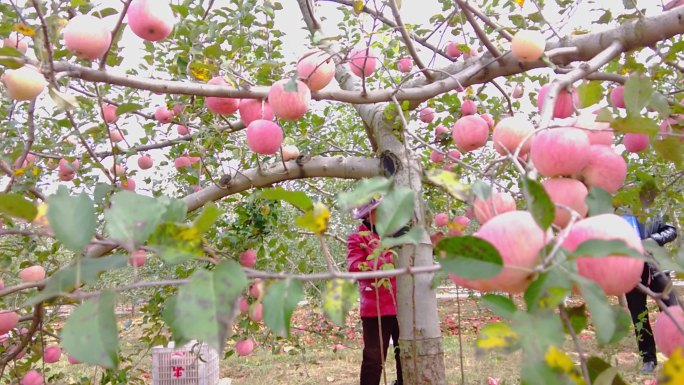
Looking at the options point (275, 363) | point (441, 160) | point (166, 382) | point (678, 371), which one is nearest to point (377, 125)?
point (441, 160)

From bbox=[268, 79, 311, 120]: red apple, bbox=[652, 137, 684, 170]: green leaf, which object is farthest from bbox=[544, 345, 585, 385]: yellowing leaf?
bbox=[268, 79, 311, 120]: red apple

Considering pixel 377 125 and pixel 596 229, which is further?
pixel 377 125

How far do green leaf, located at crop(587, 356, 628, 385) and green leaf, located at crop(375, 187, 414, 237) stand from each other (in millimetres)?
265

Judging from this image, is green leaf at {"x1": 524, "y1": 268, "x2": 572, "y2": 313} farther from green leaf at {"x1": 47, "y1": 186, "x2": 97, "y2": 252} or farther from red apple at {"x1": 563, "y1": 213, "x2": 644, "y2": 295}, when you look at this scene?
green leaf at {"x1": 47, "y1": 186, "x2": 97, "y2": 252}

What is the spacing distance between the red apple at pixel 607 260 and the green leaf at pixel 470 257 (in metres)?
0.12

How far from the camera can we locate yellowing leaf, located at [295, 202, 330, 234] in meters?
0.54

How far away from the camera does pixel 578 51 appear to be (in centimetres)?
140

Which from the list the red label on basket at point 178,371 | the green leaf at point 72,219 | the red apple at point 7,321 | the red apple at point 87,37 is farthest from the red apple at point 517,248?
the red label on basket at point 178,371

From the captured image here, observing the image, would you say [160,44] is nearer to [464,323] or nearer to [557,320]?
[557,320]

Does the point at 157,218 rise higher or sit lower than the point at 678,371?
higher

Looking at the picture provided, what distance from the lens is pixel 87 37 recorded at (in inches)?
47.9

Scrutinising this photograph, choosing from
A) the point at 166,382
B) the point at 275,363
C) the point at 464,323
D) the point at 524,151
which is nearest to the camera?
the point at 524,151

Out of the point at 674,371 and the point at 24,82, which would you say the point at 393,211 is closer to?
the point at 674,371

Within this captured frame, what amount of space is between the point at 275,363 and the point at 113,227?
5055 mm
